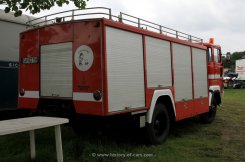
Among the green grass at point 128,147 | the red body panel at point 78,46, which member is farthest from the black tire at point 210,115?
the red body panel at point 78,46

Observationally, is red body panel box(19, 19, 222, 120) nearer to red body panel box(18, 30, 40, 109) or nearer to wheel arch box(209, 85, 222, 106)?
red body panel box(18, 30, 40, 109)

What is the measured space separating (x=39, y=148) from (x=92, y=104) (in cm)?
158

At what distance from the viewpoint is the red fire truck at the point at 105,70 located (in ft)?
18.9

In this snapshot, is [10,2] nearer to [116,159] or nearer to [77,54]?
[77,54]

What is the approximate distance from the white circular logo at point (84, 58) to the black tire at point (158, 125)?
189cm

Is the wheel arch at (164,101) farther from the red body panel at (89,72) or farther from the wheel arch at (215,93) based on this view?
the wheel arch at (215,93)

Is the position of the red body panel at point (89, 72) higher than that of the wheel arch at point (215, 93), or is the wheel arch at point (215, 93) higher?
the red body panel at point (89, 72)

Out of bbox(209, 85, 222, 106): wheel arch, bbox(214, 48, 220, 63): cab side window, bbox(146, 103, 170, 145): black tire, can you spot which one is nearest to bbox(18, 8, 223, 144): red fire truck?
bbox(146, 103, 170, 145): black tire

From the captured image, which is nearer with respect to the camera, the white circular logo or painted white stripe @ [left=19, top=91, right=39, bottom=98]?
the white circular logo

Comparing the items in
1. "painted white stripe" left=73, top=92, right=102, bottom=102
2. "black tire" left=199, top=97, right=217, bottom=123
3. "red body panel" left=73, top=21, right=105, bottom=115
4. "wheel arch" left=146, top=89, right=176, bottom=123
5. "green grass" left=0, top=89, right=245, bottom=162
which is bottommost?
"green grass" left=0, top=89, right=245, bottom=162

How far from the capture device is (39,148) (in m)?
6.49

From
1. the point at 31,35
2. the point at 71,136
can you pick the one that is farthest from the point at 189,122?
the point at 31,35

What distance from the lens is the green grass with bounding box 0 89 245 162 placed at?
5.95 m

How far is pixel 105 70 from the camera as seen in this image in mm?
5625
